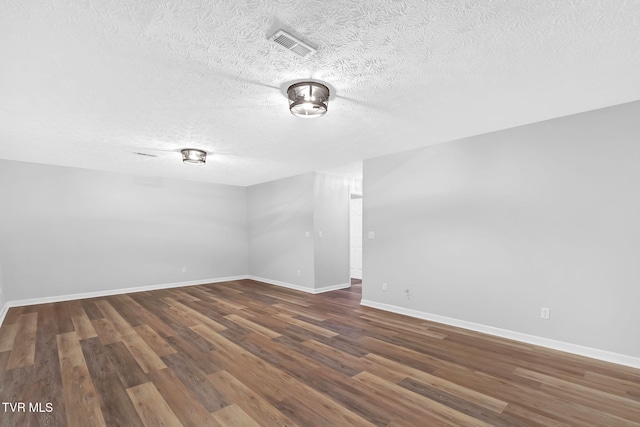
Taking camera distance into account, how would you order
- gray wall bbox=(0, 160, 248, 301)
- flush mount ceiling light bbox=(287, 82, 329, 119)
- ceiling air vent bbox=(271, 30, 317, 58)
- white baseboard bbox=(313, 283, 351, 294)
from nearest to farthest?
ceiling air vent bbox=(271, 30, 317, 58), flush mount ceiling light bbox=(287, 82, 329, 119), gray wall bbox=(0, 160, 248, 301), white baseboard bbox=(313, 283, 351, 294)

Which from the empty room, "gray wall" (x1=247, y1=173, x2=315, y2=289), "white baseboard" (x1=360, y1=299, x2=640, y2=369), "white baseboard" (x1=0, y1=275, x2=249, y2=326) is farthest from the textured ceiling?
"white baseboard" (x1=0, y1=275, x2=249, y2=326)

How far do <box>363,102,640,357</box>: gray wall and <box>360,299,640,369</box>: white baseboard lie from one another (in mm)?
57

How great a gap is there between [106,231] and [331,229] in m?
4.67

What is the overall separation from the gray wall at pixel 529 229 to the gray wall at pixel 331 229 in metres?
1.85

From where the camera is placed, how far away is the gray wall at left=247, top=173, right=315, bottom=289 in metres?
6.10

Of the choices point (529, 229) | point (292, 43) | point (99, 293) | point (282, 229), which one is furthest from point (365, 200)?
point (99, 293)

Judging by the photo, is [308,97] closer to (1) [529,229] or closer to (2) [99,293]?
(1) [529,229]

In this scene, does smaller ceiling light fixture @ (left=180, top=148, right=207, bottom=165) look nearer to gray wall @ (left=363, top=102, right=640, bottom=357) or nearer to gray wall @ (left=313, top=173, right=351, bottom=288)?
gray wall @ (left=313, top=173, right=351, bottom=288)

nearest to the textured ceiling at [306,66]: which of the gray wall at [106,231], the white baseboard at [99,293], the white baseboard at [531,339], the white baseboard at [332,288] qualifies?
the gray wall at [106,231]

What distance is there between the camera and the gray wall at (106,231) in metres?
4.96

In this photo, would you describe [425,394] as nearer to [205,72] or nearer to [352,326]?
[352,326]

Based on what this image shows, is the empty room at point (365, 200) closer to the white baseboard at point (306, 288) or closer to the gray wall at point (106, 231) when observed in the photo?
the gray wall at point (106, 231)

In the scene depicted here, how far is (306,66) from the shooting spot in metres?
2.05

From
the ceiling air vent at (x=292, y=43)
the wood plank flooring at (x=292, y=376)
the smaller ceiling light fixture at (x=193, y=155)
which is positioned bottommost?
the wood plank flooring at (x=292, y=376)
